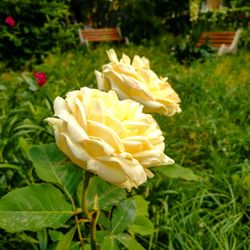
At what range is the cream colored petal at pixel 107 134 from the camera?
809 millimetres

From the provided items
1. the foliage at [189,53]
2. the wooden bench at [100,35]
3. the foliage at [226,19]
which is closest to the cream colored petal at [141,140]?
the foliage at [189,53]

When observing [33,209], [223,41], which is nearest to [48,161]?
[33,209]

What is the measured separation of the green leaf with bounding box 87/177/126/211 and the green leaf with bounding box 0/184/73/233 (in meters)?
0.11

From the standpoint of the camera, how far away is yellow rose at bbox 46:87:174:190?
2.66ft

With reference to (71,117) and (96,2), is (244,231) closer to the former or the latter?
(71,117)

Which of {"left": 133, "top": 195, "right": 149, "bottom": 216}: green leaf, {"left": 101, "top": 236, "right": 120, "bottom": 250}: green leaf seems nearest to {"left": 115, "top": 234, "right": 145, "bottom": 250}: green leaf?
{"left": 101, "top": 236, "right": 120, "bottom": 250}: green leaf

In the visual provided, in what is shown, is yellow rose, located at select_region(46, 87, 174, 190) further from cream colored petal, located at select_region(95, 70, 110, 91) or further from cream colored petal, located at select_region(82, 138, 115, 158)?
cream colored petal, located at select_region(95, 70, 110, 91)

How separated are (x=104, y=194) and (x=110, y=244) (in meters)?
0.13

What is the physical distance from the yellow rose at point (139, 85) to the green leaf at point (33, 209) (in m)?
0.40

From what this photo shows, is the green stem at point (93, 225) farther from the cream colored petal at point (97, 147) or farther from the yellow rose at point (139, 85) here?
the yellow rose at point (139, 85)

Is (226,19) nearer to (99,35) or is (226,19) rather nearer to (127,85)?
(99,35)

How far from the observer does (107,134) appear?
2.66ft

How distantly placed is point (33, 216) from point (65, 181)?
0.11 metres

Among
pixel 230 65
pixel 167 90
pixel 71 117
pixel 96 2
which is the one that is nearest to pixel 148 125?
pixel 71 117
